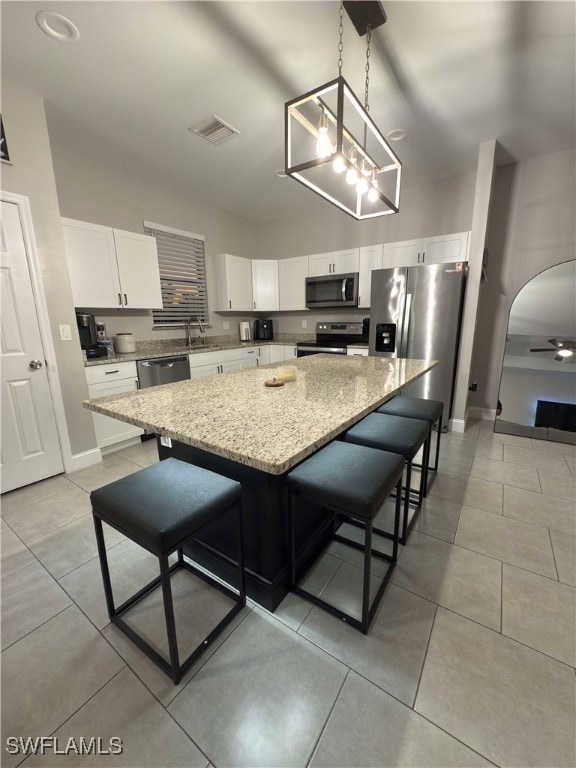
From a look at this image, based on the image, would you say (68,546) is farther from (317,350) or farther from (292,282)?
(292,282)

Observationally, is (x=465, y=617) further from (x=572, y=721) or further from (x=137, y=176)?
(x=137, y=176)

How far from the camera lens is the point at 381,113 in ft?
7.94

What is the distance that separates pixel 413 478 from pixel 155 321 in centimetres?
341

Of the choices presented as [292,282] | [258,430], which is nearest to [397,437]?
[258,430]

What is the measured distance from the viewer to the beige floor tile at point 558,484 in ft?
7.30

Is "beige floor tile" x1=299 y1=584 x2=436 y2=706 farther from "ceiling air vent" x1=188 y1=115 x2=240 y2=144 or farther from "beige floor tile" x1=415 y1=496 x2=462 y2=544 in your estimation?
"ceiling air vent" x1=188 y1=115 x2=240 y2=144

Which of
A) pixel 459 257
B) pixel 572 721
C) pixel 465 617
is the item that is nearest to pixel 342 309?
pixel 459 257

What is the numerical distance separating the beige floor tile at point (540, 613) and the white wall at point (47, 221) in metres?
3.20

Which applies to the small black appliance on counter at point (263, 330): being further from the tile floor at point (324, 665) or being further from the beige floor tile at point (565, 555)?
the beige floor tile at point (565, 555)

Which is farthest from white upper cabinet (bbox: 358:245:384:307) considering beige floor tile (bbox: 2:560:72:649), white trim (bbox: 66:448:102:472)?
beige floor tile (bbox: 2:560:72:649)

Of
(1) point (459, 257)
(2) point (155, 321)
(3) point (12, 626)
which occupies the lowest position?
(3) point (12, 626)

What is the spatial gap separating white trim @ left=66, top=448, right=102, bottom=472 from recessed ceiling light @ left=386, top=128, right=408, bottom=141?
3884mm

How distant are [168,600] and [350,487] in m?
0.74

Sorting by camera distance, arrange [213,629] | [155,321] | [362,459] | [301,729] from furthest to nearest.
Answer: [155,321]
[362,459]
[213,629]
[301,729]
